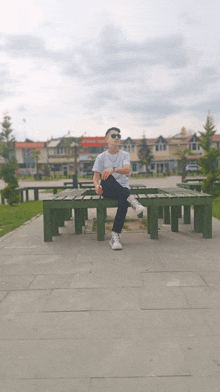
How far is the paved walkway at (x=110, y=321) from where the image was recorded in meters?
2.03

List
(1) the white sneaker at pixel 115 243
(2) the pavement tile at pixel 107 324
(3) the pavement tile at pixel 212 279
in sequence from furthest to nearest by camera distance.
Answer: (1) the white sneaker at pixel 115 243
(3) the pavement tile at pixel 212 279
(2) the pavement tile at pixel 107 324

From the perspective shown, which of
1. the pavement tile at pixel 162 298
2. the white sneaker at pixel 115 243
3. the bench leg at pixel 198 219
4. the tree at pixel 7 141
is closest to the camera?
the pavement tile at pixel 162 298

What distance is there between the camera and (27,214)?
32.2ft

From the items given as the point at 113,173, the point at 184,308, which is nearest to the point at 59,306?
the point at 184,308

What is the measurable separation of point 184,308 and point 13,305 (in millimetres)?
1592

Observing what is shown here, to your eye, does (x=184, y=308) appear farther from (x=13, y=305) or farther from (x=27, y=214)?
(x=27, y=214)

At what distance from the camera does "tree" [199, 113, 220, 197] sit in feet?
45.9

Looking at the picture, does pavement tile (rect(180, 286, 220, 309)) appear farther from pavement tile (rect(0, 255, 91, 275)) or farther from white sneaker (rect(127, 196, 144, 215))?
white sneaker (rect(127, 196, 144, 215))

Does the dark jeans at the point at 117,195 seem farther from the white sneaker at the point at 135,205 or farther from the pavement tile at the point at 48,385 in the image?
the pavement tile at the point at 48,385

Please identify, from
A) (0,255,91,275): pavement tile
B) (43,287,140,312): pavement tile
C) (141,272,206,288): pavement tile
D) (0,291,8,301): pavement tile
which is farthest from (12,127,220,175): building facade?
(43,287,140,312): pavement tile

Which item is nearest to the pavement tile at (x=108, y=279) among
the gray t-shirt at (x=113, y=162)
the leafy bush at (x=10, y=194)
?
the gray t-shirt at (x=113, y=162)

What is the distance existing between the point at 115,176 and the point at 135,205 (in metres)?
0.63

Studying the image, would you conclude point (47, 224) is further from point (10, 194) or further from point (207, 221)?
point (10, 194)

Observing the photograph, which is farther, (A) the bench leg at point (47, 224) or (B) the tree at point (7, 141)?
(B) the tree at point (7, 141)
